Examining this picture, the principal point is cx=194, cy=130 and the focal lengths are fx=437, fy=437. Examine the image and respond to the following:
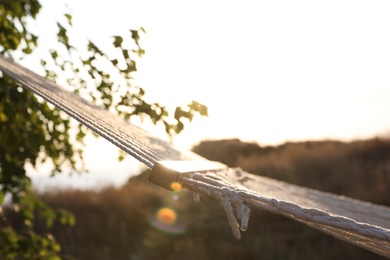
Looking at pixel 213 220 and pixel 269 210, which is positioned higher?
pixel 269 210

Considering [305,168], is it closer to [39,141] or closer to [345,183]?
[345,183]

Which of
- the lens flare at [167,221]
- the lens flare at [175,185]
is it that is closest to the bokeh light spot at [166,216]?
the lens flare at [167,221]

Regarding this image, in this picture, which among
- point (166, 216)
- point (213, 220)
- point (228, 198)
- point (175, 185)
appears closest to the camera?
point (228, 198)

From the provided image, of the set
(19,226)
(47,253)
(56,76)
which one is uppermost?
(56,76)

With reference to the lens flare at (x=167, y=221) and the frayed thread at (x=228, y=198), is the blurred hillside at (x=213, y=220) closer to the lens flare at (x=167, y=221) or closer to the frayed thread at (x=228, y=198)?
the lens flare at (x=167, y=221)

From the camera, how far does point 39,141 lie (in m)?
1.93

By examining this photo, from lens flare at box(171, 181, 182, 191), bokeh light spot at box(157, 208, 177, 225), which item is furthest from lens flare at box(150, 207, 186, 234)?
lens flare at box(171, 181, 182, 191)

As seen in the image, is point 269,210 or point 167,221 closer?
point 269,210

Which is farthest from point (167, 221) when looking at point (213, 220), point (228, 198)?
point (228, 198)

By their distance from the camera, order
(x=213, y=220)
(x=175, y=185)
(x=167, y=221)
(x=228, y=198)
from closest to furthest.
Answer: (x=228, y=198), (x=175, y=185), (x=213, y=220), (x=167, y=221)

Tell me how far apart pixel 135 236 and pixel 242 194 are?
7.19m

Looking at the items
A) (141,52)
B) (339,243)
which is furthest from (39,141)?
(339,243)

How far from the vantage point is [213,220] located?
6684mm

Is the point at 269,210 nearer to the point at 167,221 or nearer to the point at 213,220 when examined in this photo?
the point at 213,220
